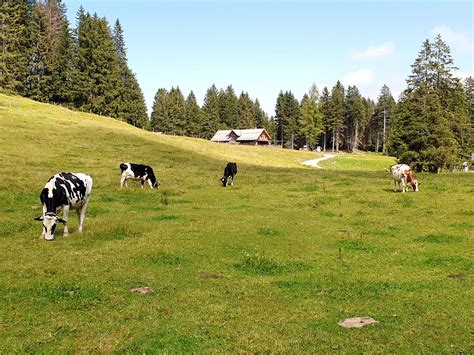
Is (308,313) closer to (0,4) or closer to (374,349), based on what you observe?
(374,349)

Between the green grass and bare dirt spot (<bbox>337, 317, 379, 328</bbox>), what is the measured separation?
0.52ft

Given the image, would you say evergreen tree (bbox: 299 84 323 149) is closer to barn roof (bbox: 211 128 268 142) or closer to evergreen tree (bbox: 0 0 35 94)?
barn roof (bbox: 211 128 268 142)

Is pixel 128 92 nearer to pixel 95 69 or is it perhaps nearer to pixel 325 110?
pixel 95 69

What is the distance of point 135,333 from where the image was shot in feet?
Result: 26.0

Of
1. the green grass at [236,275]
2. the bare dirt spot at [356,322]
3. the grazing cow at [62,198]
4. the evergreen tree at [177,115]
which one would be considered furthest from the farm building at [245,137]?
the bare dirt spot at [356,322]

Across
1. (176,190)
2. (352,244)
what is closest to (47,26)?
(176,190)

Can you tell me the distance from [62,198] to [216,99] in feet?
482

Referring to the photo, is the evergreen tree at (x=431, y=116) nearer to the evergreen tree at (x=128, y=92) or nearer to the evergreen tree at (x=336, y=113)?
the evergreen tree at (x=128, y=92)

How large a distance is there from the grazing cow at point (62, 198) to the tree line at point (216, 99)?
47186mm

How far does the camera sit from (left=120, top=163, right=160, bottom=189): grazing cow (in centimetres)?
2897

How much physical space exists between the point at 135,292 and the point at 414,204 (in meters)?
19.9

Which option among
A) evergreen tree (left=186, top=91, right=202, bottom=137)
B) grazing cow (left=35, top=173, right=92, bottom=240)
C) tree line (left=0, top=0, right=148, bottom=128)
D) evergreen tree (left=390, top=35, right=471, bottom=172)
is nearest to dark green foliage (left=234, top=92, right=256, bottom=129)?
evergreen tree (left=186, top=91, right=202, bottom=137)

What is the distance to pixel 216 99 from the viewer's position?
158750 millimetres

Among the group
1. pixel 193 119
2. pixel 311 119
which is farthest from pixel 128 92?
pixel 311 119
